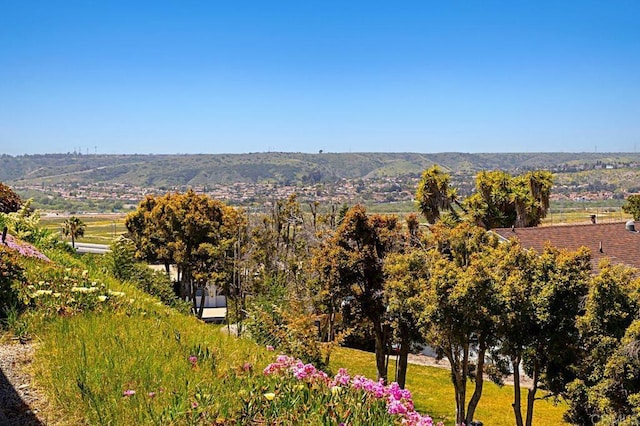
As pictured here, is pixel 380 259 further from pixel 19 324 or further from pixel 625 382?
pixel 19 324

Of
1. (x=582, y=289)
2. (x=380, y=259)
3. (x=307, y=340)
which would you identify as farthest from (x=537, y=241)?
(x=307, y=340)

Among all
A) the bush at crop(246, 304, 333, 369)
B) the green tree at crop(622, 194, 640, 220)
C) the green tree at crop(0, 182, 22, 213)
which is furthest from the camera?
the green tree at crop(622, 194, 640, 220)

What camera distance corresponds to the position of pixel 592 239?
2466 cm

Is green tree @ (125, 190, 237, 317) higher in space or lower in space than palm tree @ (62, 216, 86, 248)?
higher

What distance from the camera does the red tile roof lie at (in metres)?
22.9

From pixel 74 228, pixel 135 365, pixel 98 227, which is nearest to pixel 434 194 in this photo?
pixel 135 365

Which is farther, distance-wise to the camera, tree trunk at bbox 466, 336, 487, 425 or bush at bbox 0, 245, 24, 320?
tree trunk at bbox 466, 336, 487, 425

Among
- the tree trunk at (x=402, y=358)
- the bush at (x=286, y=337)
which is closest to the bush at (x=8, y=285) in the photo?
the bush at (x=286, y=337)

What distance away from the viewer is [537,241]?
23.8 m

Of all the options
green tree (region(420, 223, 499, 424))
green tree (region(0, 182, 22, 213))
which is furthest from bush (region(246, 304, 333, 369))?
green tree (region(0, 182, 22, 213))

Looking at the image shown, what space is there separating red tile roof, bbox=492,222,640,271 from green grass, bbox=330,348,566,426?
238 inches

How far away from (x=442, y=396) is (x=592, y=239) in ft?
29.6

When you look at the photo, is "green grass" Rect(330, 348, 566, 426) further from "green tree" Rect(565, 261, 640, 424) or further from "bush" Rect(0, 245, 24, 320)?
"bush" Rect(0, 245, 24, 320)

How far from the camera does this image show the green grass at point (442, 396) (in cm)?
2084
